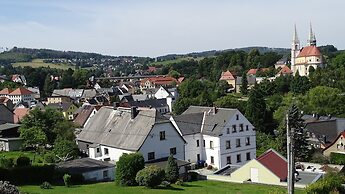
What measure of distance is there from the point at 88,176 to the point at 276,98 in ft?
184

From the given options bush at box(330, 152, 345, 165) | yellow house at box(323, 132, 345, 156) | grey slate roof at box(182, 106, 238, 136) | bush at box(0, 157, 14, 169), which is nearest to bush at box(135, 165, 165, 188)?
bush at box(0, 157, 14, 169)

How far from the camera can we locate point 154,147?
35.1m

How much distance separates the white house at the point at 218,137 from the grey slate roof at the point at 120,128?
201 inches

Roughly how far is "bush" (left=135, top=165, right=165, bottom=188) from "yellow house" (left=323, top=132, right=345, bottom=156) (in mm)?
24576

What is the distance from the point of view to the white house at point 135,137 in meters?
34.7

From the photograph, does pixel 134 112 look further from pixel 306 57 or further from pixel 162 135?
pixel 306 57

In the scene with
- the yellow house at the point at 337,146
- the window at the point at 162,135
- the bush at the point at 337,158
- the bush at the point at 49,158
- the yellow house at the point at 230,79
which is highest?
the yellow house at the point at 230,79

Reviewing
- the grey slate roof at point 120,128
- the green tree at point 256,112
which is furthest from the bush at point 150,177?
the green tree at point 256,112

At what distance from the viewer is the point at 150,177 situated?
89.6ft

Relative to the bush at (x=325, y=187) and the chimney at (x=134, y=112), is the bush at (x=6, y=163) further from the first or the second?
the bush at (x=325, y=187)

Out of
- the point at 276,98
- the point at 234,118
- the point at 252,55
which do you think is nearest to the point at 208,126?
the point at 234,118

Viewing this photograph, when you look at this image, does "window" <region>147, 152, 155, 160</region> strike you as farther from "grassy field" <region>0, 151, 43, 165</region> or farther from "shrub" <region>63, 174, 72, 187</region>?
"grassy field" <region>0, 151, 43, 165</region>

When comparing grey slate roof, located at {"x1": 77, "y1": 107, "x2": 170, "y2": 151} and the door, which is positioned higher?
grey slate roof, located at {"x1": 77, "y1": 107, "x2": 170, "y2": 151}

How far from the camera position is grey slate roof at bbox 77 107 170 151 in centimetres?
3494
